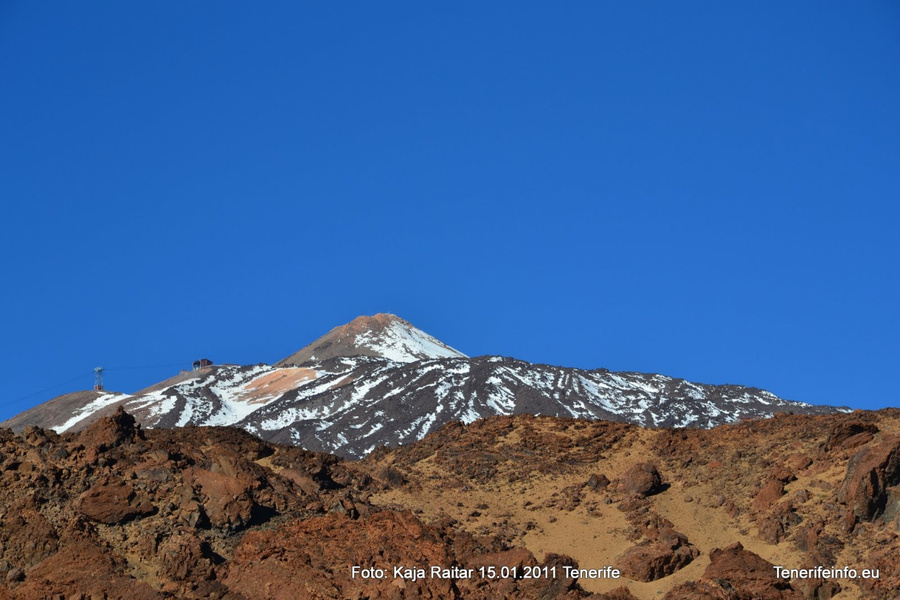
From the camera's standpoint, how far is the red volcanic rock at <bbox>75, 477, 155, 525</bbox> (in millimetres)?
29688

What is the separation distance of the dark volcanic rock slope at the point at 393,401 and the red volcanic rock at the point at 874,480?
41903mm

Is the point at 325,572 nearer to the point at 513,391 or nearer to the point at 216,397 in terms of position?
the point at 513,391

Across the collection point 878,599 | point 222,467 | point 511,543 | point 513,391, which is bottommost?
point 878,599

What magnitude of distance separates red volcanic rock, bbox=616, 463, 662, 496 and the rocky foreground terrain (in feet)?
0.21

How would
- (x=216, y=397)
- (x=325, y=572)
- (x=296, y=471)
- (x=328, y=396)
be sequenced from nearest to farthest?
(x=325, y=572), (x=296, y=471), (x=328, y=396), (x=216, y=397)

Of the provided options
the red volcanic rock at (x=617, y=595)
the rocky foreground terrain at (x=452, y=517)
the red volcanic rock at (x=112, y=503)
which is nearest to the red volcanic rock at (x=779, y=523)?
the rocky foreground terrain at (x=452, y=517)

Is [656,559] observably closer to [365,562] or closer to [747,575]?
[747,575]

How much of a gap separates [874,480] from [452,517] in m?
11.8

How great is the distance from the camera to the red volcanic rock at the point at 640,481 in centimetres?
3650

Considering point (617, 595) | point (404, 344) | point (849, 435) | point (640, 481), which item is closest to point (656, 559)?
point (617, 595)

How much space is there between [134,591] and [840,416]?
22.7 m

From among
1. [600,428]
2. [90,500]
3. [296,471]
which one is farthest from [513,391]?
[90,500]

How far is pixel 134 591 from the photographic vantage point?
26.8 metres

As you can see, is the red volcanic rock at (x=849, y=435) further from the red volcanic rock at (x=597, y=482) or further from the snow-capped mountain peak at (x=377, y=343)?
the snow-capped mountain peak at (x=377, y=343)
